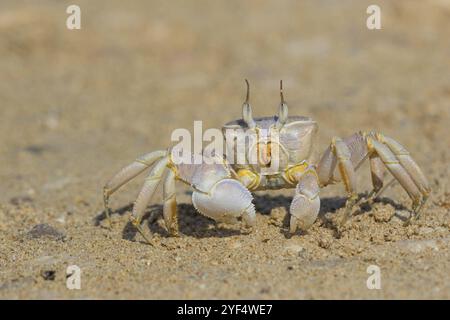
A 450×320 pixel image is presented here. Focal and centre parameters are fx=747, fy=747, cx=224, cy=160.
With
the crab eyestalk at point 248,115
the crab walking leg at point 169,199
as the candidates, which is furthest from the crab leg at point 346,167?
the crab walking leg at point 169,199

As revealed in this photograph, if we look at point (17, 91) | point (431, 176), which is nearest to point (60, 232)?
point (431, 176)

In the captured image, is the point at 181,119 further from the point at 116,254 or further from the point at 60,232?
the point at 116,254

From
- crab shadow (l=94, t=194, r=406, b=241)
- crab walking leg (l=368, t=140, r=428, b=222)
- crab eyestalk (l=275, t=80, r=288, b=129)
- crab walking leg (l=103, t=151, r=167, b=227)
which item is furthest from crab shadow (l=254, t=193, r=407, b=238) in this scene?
crab walking leg (l=103, t=151, r=167, b=227)

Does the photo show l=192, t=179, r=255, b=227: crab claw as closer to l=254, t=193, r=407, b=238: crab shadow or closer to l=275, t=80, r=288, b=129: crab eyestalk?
l=254, t=193, r=407, b=238: crab shadow

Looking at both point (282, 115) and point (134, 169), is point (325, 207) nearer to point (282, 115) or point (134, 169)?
point (282, 115)

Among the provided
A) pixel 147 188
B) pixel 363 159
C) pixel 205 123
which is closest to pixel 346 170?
pixel 363 159
